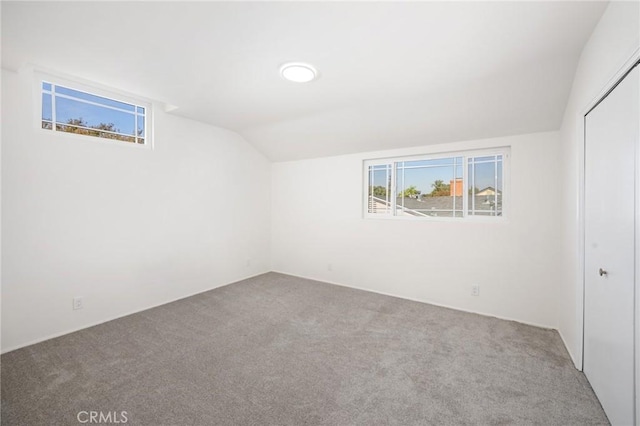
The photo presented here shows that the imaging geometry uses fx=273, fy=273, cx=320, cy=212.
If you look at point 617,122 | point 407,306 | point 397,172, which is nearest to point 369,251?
point 407,306

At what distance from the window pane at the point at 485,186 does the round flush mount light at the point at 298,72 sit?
90.2 inches

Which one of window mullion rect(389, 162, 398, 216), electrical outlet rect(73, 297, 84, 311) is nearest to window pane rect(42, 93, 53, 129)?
electrical outlet rect(73, 297, 84, 311)

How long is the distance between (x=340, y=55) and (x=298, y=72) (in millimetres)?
420

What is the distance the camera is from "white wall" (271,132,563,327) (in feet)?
9.55

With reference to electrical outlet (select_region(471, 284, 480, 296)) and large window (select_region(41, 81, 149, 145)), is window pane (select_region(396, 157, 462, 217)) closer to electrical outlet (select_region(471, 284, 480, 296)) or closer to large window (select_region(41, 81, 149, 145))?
electrical outlet (select_region(471, 284, 480, 296))

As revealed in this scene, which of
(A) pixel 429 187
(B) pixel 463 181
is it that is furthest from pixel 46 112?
(B) pixel 463 181

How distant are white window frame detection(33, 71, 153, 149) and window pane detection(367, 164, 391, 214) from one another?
9.94ft

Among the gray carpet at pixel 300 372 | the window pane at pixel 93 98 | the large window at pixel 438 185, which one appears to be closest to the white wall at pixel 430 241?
the large window at pixel 438 185

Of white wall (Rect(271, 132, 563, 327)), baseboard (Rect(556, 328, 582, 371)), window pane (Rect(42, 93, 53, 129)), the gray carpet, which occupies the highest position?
window pane (Rect(42, 93, 53, 129))

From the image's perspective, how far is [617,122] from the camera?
1.56 m

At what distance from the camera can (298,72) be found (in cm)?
231

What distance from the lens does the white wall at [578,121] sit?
54.7 inches

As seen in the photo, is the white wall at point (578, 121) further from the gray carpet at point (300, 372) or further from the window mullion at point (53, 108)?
the window mullion at point (53, 108)

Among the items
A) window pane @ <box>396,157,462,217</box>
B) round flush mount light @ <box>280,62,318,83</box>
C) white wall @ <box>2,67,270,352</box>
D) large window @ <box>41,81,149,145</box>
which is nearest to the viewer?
round flush mount light @ <box>280,62,318,83</box>
